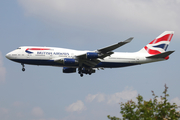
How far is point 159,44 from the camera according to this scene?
190 ft

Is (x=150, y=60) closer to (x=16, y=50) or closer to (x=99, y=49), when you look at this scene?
(x=99, y=49)

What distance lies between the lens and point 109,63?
5247cm

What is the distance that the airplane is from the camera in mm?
48622

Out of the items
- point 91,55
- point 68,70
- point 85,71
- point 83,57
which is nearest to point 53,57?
point 83,57

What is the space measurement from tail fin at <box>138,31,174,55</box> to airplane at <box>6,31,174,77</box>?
0.88 m

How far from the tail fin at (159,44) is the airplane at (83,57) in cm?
88

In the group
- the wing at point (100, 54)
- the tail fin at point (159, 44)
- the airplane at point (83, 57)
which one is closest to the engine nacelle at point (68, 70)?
the airplane at point (83, 57)

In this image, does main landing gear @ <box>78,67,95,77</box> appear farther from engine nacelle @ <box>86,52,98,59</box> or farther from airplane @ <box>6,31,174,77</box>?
engine nacelle @ <box>86,52,98,59</box>

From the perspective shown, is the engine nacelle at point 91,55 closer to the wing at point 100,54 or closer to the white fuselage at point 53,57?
the wing at point 100,54

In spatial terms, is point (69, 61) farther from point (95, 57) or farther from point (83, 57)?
point (95, 57)

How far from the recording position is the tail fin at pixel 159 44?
56.8 metres

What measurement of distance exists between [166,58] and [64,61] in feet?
63.5

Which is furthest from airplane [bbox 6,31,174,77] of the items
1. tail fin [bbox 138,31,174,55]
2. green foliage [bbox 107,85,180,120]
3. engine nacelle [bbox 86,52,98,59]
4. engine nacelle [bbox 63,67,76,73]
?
green foliage [bbox 107,85,180,120]

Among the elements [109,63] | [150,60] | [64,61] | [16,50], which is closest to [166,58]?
[150,60]
